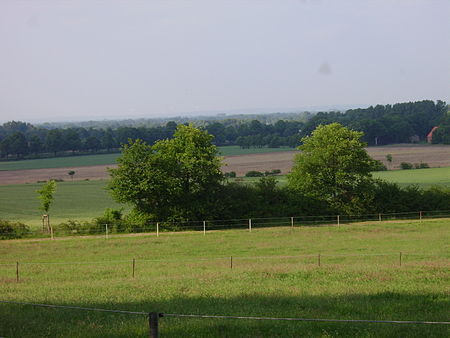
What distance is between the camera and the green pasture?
201 feet

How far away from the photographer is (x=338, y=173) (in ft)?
171

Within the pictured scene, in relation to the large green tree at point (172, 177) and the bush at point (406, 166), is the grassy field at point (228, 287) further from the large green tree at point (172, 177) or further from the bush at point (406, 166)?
the bush at point (406, 166)

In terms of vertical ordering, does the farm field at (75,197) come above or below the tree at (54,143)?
below

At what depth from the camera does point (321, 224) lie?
49.4m

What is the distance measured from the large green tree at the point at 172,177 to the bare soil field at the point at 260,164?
48679 mm

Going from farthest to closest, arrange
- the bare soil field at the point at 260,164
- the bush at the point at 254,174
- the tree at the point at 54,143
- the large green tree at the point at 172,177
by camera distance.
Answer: the tree at the point at 54,143 < the bare soil field at the point at 260,164 < the bush at the point at 254,174 < the large green tree at the point at 172,177

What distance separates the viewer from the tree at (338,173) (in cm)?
5194

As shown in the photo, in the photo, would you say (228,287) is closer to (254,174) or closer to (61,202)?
(61,202)

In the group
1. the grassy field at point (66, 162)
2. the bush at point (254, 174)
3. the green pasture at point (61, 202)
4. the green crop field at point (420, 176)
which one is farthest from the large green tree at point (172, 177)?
the grassy field at point (66, 162)

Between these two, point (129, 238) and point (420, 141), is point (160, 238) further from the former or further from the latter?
point (420, 141)

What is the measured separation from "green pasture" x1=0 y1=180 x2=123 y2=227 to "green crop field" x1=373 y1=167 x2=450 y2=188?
39.9 m

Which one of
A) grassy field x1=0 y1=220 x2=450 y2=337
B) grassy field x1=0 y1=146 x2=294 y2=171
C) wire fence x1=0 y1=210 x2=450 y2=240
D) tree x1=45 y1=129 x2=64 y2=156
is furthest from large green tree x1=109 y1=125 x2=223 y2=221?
tree x1=45 y1=129 x2=64 y2=156

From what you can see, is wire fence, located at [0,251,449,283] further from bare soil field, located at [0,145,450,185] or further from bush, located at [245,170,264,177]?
bare soil field, located at [0,145,450,185]

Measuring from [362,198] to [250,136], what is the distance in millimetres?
121101
